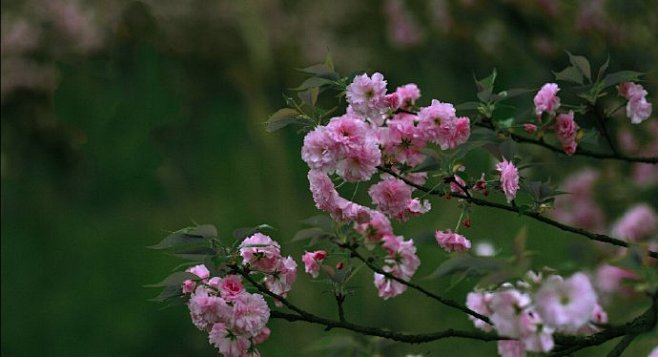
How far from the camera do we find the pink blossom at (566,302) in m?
0.73

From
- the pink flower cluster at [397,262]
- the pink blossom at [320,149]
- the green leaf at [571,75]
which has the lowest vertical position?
the pink flower cluster at [397,262]

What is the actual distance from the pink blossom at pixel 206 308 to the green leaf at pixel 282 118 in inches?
7.9

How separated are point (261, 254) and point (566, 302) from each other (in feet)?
1.37

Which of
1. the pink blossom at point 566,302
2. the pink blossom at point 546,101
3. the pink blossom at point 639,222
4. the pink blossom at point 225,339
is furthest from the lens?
the pink blossom at point 639,222

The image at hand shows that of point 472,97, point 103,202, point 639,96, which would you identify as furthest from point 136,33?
point 639,96

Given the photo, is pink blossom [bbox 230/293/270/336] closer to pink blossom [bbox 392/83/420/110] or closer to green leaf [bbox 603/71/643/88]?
pink blossom [bbox 392/83/420/110]

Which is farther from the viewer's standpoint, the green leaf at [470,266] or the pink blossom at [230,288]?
the pink blossom at [230,288]

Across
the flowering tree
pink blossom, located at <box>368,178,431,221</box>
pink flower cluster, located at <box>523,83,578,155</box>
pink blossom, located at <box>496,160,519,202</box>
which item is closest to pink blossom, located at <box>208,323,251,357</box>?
the flowering tree

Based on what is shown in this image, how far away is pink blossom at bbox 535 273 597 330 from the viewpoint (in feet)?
2.38

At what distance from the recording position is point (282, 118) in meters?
1.02

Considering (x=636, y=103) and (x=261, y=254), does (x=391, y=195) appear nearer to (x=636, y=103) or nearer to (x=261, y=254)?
(x=261, y=254)

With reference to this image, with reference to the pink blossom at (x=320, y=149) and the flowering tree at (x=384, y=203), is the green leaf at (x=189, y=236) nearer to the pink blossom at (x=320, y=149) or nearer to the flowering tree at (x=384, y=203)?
the flowering tree at (x=384, y=203)

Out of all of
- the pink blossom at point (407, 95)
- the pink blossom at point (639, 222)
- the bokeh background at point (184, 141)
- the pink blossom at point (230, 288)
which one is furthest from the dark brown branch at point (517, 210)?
the pink blossom at point (639, 222)

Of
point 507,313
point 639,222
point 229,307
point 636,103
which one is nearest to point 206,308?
point 229,307
